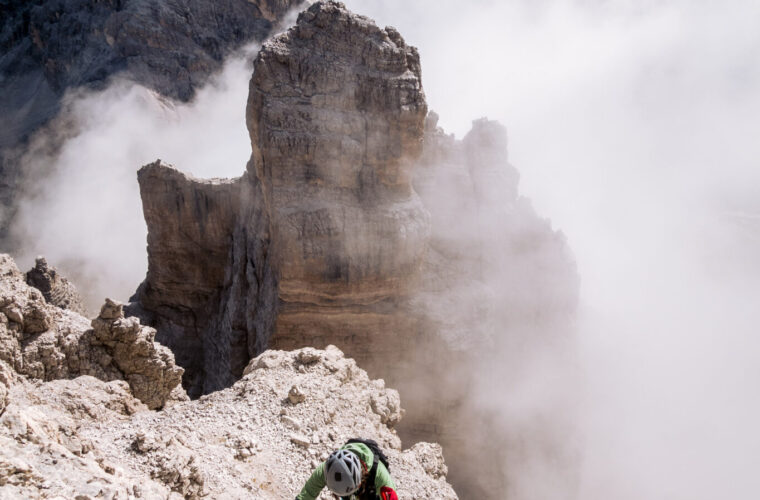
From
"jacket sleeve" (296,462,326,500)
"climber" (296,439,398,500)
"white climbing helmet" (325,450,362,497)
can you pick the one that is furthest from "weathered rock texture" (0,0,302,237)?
"white climbing helmet" (325,450,362,497)

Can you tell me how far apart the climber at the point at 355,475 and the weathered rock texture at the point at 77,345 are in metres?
6.29

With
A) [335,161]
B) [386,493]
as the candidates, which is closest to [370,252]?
[335,161]

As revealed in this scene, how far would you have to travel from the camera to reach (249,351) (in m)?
17.7

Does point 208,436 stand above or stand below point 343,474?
below

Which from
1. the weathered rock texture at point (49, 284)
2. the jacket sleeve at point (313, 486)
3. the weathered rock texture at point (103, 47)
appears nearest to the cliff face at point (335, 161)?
the weathered rock texture at point (49, 284)

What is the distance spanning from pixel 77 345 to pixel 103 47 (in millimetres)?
48652

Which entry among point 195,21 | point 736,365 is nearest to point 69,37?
point 195,21

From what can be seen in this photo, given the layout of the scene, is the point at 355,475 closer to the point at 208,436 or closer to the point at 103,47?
the point at 208,436

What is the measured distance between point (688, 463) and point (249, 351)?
2547 cm

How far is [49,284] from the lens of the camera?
1636 centimetres

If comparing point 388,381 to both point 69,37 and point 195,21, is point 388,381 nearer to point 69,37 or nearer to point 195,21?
point 195,21

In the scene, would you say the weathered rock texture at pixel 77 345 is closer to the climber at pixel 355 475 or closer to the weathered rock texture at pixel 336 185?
the weathered rock texture at pixel 336 185

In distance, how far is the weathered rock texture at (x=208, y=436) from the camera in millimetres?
4246

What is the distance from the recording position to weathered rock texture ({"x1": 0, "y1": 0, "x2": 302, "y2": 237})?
45.5 meters
